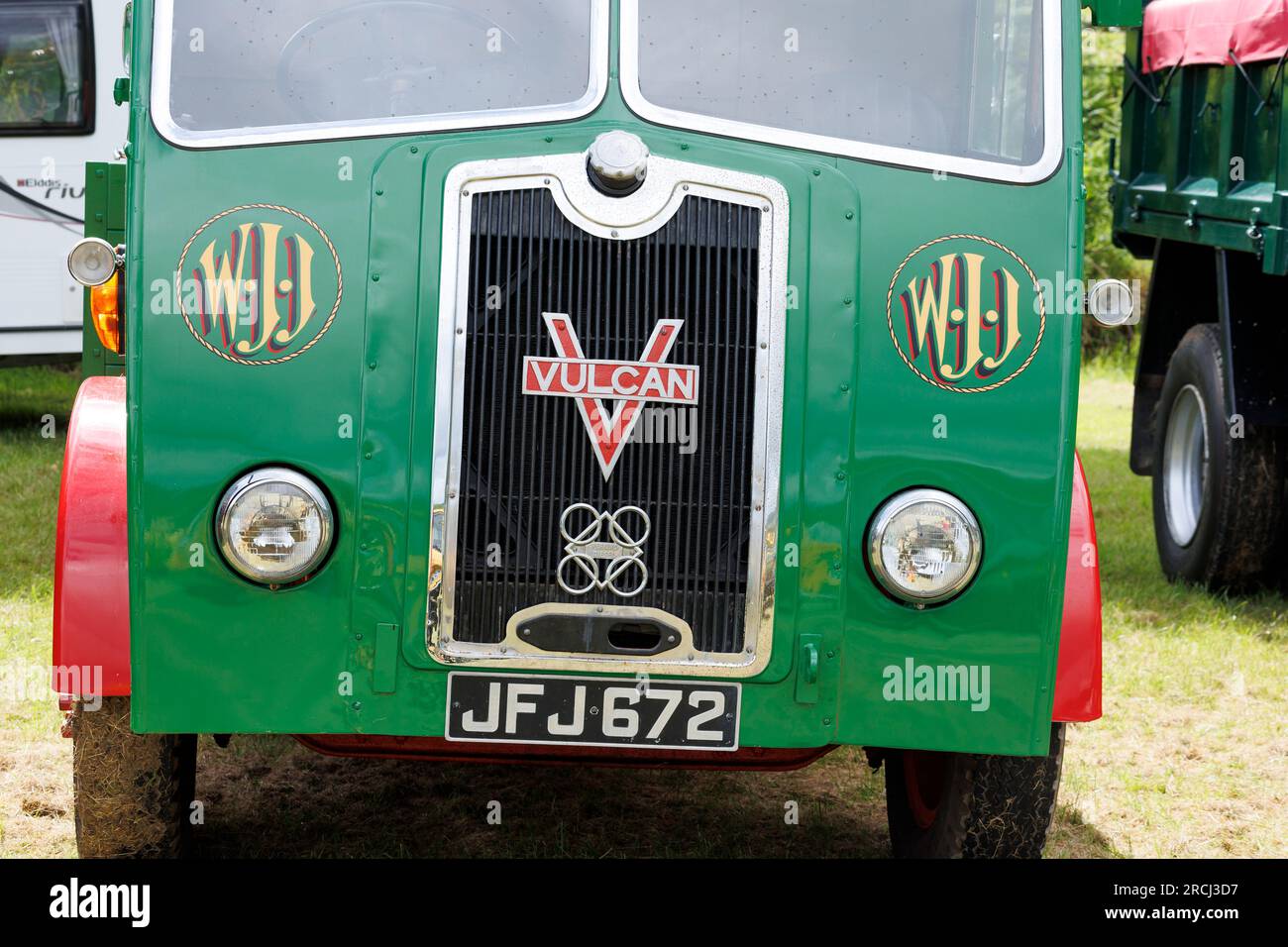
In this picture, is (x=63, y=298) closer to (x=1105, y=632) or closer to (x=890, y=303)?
(x=1105, y=632)

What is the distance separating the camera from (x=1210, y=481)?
7543 mm

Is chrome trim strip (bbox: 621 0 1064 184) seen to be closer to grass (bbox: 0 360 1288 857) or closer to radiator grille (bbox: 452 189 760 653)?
radiator grille (bbox: 452 189 760 653)

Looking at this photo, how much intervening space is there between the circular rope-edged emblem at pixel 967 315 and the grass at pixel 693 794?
5.72 feet

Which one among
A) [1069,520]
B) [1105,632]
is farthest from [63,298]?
[1069,520]

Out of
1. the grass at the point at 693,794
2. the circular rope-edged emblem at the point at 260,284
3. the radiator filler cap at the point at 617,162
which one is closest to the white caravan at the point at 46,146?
the grass at the point at 693,794

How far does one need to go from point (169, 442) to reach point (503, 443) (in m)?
0.70

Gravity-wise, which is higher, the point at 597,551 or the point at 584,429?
the point at 584,429

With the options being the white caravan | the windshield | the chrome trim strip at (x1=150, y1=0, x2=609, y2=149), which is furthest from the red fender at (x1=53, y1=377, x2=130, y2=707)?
the windshield

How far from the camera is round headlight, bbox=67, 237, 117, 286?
11.8ft

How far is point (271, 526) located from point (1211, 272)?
608cm

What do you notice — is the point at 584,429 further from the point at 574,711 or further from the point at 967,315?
the point at 967,315

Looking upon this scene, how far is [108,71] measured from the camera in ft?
36.0

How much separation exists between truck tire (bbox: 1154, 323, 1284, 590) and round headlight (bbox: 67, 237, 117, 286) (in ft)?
17.2

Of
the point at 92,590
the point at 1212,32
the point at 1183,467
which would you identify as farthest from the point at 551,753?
the point at 1183,467
